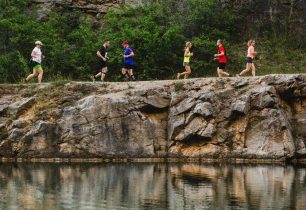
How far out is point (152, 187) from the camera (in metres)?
20.5

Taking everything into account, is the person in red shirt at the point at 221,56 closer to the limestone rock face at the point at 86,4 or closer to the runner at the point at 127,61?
the runner at the point at 127,61

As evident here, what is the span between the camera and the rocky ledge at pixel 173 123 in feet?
98.3

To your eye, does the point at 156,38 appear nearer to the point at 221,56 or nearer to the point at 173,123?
the point at 221,56

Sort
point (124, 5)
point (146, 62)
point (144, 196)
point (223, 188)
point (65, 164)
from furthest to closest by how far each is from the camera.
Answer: point (124, 5) < point (146, 62) < point (65, 164) < point (223, 188) < point (144, 196)

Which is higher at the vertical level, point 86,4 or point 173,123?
point 86,4

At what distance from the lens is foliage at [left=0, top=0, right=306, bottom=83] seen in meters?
36.7

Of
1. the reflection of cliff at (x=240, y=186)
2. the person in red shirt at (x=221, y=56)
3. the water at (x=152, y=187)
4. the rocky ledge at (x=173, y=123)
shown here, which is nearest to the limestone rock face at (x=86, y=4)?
the person in red shirt at (x=221, y=56)

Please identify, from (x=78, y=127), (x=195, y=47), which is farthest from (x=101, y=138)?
(x=195, y=47)

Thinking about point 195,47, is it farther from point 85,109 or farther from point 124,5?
point 85,109

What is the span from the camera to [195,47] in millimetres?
37594

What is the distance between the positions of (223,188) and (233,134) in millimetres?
10102

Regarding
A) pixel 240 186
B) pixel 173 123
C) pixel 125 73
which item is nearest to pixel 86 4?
pixel 125 73

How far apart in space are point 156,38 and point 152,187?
1703 centimetres

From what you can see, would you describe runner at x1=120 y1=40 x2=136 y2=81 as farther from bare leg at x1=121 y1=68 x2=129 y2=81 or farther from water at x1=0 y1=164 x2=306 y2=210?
water at x1=0 y1=164 x2=306 y2=210
